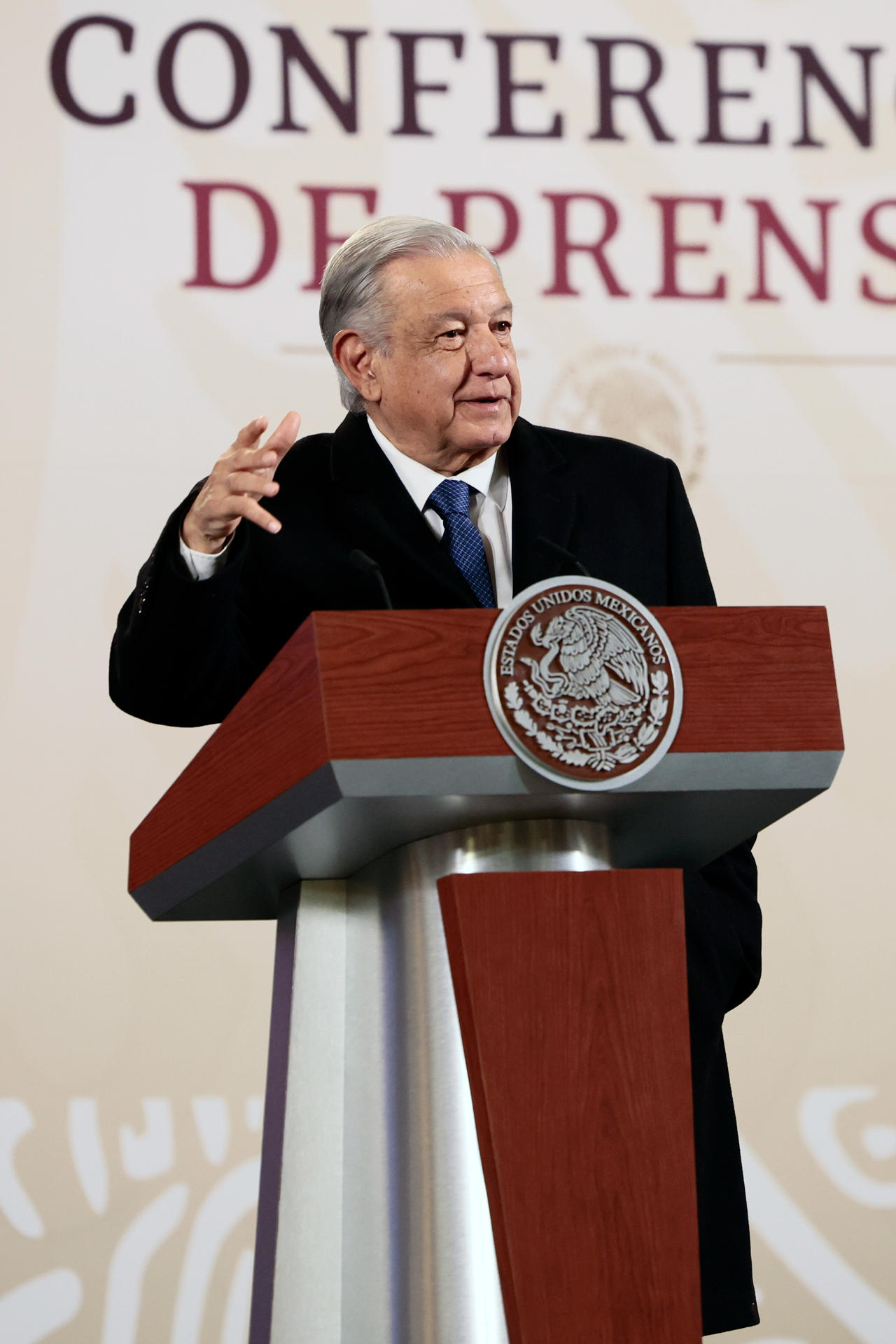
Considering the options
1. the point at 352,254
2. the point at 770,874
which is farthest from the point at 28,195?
the point at 770,874

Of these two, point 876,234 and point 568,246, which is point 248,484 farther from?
point 876,234

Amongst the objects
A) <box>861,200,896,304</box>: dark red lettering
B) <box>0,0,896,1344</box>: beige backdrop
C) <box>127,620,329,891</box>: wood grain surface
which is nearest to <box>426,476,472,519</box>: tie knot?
<box>127,620,329,891</box>: wood grain surface

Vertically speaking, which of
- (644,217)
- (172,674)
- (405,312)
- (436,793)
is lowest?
(436,793)

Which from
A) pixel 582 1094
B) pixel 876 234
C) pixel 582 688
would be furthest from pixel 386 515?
pixel 876 234

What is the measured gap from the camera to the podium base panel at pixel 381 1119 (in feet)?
3.87

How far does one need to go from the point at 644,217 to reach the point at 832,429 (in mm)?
524

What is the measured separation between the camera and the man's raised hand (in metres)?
1.33

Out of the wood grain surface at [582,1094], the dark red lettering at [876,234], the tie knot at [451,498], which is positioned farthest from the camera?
the dark red lettering at [876,234]

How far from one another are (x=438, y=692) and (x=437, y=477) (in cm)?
69

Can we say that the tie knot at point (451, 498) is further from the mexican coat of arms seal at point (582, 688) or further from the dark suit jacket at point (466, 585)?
the mexican coat of arms seal at point (582, 688)

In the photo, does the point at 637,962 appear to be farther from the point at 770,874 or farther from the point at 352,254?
the point at 770,874

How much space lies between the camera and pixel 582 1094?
1098 mm

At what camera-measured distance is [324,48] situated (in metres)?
3.22

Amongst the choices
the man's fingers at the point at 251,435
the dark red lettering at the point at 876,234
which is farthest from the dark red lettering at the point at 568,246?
the man's fingers at the point at 251,435
